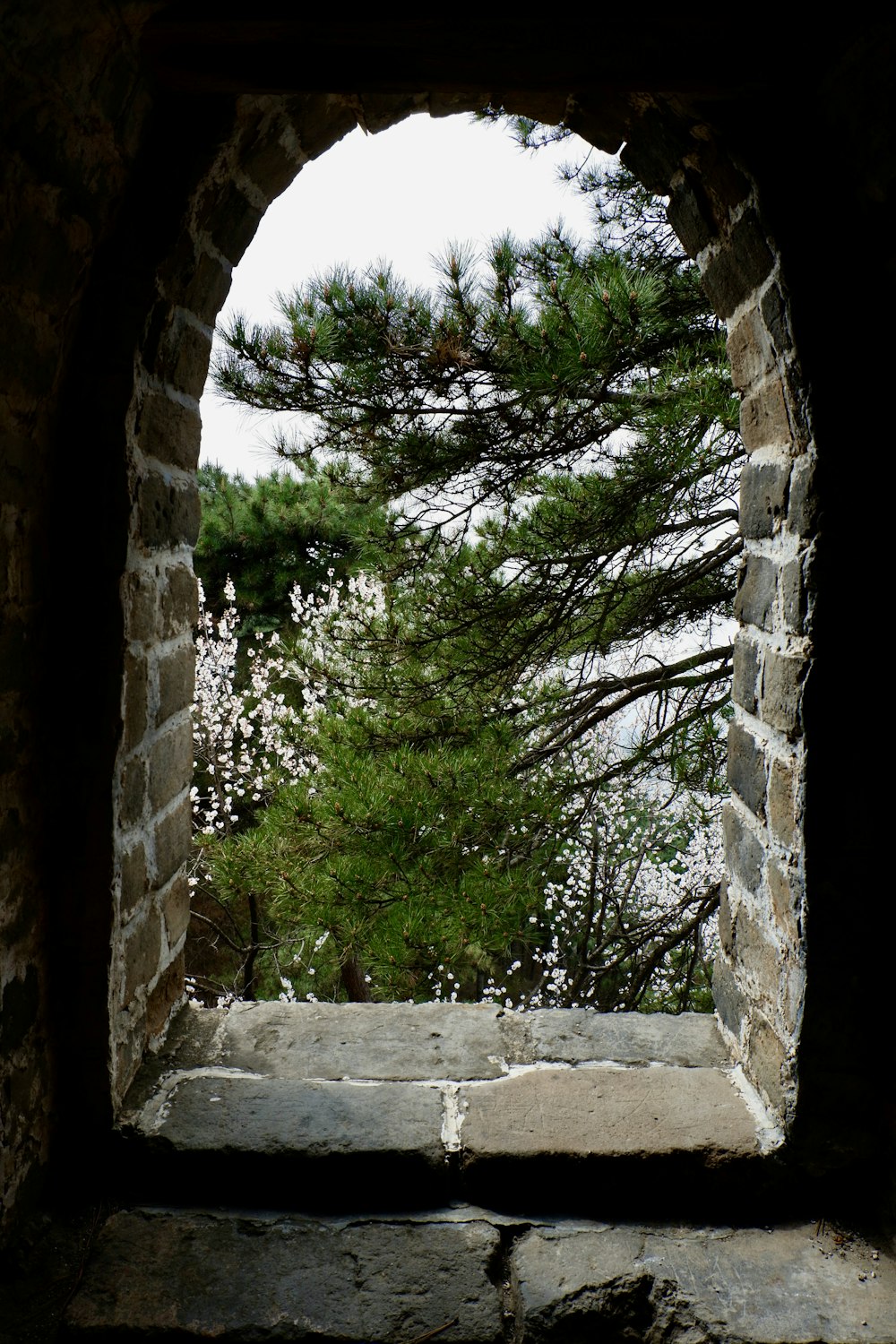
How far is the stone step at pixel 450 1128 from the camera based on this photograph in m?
1.13

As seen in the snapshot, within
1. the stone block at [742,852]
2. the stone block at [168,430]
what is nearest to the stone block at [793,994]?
the stone block at [742,852]

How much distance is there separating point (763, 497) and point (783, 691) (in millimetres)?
269

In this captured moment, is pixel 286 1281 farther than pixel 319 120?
No

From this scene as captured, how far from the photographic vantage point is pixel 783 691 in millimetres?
1092

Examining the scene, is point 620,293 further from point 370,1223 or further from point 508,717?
point 370,1223

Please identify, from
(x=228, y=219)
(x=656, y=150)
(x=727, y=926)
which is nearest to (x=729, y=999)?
(x=727, y=926)

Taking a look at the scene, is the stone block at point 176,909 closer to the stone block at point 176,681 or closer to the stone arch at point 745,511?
the stone arch at point 745,511

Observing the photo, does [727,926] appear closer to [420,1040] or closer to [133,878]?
[420,1040]

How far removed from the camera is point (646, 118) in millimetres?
1107

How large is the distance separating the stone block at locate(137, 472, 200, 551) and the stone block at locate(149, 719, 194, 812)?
292 mm

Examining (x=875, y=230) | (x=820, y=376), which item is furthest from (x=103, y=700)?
Answer: (x=875, y=230)

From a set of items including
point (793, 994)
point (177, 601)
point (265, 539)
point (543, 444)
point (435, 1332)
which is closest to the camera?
point (435, 1332)

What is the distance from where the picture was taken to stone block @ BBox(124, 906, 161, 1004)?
3.92 feet

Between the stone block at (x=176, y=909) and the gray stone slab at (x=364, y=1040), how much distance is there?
0.17 metres
